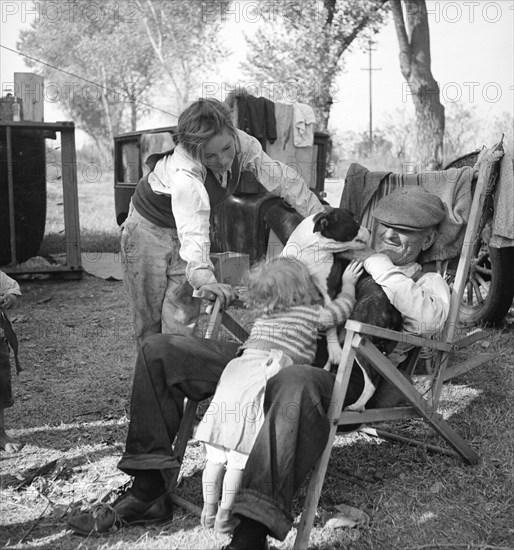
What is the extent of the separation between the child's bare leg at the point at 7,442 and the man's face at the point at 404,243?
1929mm

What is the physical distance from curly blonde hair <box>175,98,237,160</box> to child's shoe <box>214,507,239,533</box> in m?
1.48

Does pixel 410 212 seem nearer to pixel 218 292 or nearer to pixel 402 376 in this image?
pixel 402 376

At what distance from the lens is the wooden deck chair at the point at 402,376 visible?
7.99 ft

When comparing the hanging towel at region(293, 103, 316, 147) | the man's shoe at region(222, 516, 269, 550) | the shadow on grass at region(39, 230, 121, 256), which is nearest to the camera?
the man's shoe at region(222, 516, 269, 550)

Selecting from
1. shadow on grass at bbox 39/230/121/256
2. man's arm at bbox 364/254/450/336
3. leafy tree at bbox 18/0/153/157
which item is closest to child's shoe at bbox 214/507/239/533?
man's arm at bbox 364/254/450/336

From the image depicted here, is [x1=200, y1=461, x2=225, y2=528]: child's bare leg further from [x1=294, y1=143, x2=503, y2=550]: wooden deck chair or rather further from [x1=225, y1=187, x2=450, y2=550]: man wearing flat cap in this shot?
[x1=294, y1=143, x2=503, y2=550]: wooden deck chair

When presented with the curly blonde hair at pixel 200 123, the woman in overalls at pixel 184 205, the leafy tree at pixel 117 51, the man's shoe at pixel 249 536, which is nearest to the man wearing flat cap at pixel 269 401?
the man's shoe at pixel 249 536

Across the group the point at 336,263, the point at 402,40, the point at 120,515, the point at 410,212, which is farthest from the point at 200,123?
the point at 402,40

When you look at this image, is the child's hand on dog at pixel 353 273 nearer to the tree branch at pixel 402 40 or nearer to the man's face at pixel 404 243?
the man's face at pixel 404 243

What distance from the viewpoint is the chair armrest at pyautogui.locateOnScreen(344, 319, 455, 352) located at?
2428 mm

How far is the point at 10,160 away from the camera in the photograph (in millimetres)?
7523

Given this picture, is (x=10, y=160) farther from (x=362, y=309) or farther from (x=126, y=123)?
(x=126, y=123)

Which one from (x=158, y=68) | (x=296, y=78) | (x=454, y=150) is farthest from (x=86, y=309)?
(x=158, y=68)

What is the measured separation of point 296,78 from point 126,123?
22951 mm
